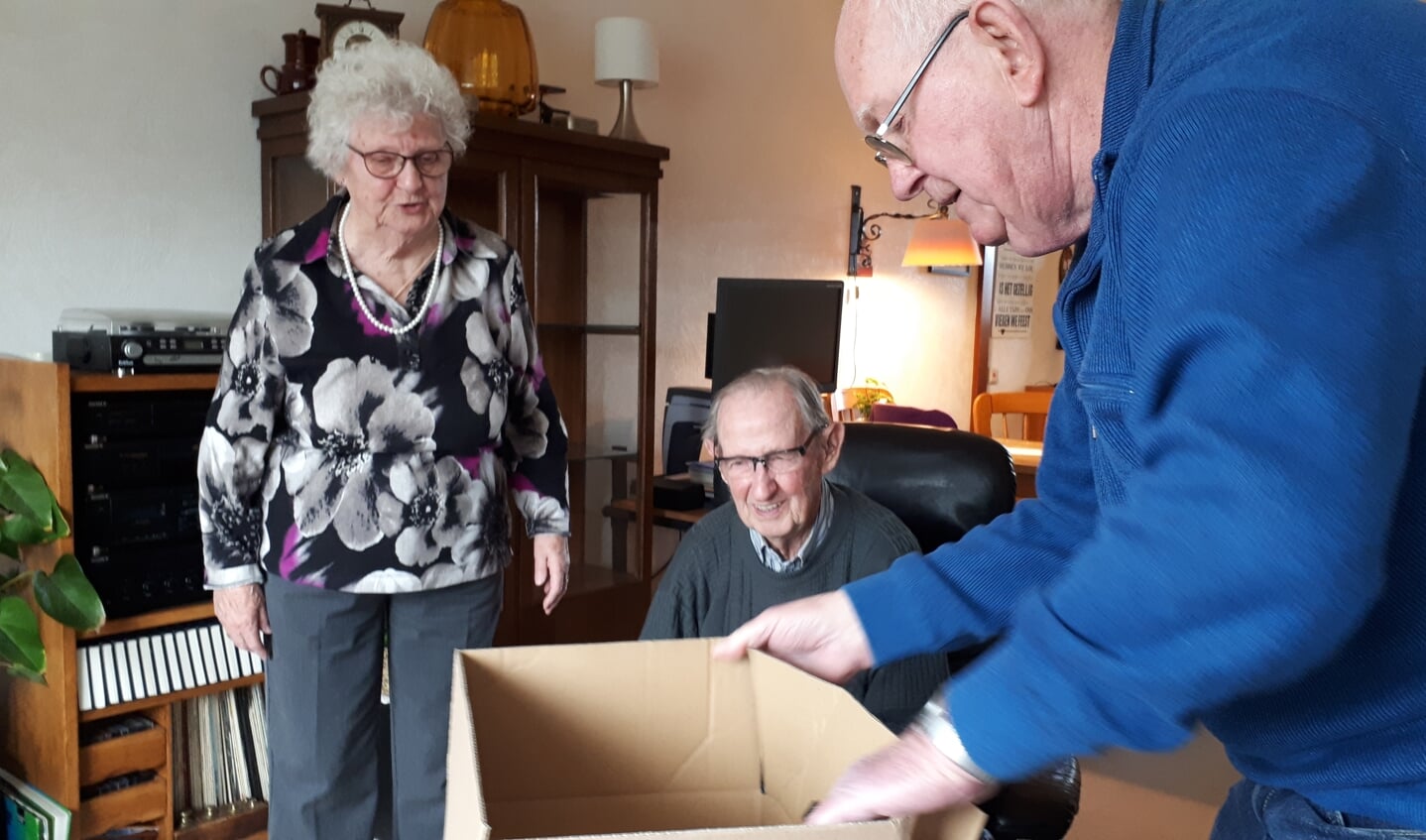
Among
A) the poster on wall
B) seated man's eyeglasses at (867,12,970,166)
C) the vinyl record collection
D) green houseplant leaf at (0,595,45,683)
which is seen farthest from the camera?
the poster on wall

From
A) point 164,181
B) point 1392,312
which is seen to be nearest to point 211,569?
point 164,181

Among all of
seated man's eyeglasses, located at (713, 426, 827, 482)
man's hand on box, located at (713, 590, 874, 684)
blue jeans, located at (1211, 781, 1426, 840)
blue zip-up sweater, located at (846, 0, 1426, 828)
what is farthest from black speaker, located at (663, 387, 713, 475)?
blue zip-up sweater, located at (846, 0, 1426, 828)

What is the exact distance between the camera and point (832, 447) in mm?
1894

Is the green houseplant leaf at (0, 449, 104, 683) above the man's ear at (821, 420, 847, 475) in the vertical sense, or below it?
below

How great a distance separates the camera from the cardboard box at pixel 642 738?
2.76 feet

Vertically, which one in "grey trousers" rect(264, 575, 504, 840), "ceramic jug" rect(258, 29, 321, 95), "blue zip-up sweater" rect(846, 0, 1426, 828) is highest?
"ceramic jug" rect(258, 29, 321, 95)

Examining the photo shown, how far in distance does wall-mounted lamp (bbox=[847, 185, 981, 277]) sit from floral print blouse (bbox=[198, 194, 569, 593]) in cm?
297

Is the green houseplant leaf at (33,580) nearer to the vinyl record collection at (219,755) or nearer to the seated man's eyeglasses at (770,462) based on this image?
the vinyl record collection at (219,755)

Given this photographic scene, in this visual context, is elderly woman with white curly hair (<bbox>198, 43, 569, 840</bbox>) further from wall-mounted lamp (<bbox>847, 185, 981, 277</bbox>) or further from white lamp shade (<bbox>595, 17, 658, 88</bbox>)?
wall-mounted lamp (<bbox>847, 185, 981, 277</bbox>)

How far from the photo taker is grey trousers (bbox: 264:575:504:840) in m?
1.80

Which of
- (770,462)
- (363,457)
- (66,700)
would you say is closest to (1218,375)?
(770,462)

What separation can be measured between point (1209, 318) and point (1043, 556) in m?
0.44

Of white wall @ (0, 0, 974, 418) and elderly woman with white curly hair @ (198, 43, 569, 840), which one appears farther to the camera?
white wall @ (0, 0, 974, 418)

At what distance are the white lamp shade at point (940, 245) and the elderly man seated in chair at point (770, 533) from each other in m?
2.85
